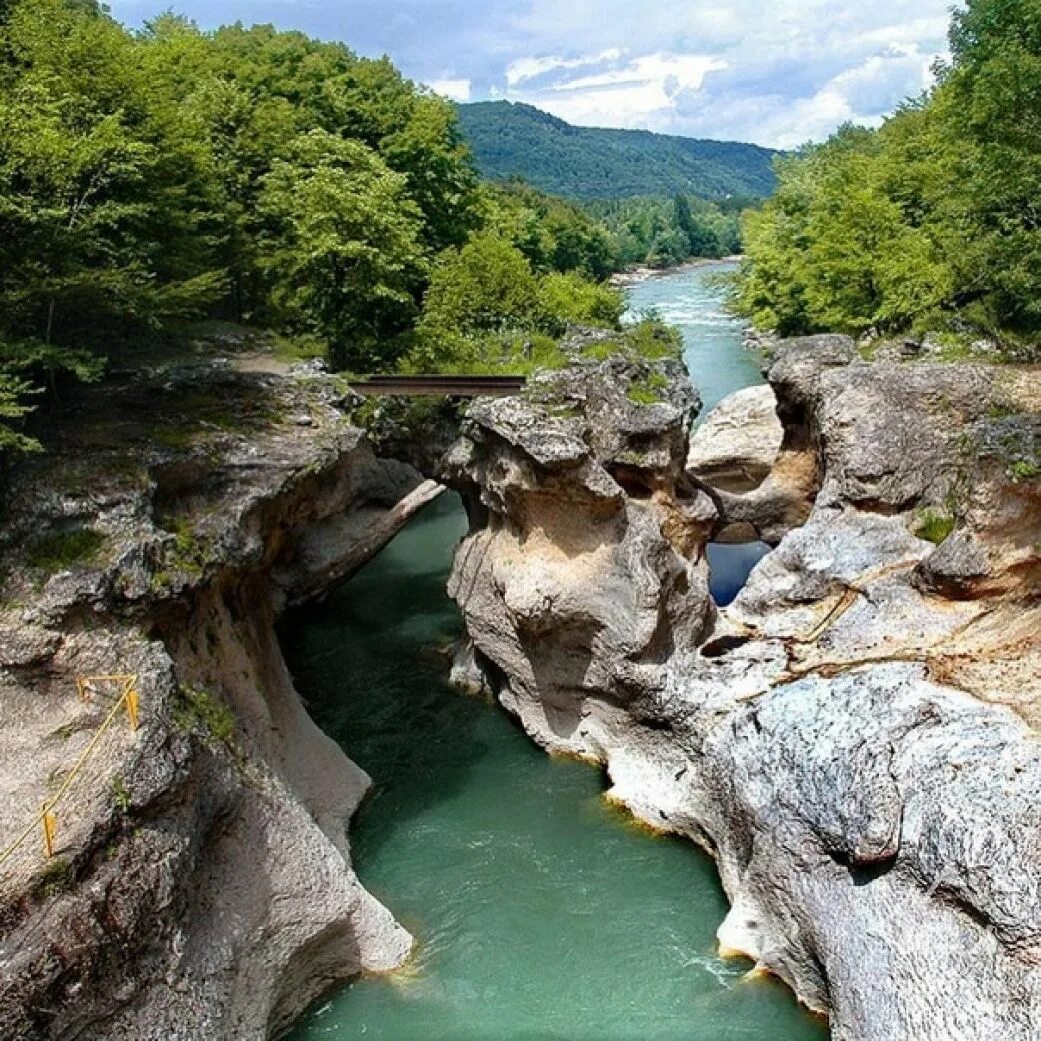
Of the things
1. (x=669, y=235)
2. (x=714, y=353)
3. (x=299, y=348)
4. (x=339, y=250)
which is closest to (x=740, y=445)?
(x=339, y=250)

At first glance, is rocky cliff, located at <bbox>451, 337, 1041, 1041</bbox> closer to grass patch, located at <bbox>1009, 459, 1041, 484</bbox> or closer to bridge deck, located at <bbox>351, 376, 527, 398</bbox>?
grass patch, located at <bbox>1009, 459, 1041, 484</bbox>

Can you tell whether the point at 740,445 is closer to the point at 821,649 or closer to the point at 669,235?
the point at 821,649

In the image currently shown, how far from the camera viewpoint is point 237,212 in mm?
24375

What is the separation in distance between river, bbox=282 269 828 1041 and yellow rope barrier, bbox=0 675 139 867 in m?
4.45

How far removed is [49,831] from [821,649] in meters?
11.1

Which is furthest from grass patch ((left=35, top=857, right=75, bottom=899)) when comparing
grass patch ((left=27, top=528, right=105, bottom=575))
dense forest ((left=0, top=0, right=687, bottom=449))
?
dense forest ((left=0, top=0, right=687, bottom=449))

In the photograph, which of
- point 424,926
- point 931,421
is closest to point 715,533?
point 931,421

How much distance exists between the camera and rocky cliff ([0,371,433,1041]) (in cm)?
1023

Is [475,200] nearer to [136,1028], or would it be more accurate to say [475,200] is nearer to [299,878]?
[299,878]

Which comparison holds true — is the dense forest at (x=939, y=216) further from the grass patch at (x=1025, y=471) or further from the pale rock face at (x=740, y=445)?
the grass patch at (x=1025, y=471)

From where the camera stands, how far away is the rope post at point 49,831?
1002 centimetres

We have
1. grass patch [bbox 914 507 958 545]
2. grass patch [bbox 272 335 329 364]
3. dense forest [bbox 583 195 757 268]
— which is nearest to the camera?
grass patch [bbox 914 507 958 545]

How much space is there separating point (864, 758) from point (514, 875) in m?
5.68

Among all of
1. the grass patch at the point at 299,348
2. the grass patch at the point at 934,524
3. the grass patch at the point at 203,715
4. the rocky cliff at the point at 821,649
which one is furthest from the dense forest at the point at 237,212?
the grass patch at the point at 934,524
